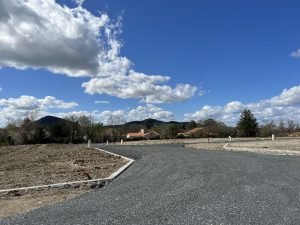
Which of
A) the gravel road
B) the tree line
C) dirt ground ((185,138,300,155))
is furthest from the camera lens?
the tree line

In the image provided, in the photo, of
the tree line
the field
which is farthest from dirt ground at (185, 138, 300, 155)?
the tree line

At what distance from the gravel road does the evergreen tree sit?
255ft

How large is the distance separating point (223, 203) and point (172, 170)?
22.4 feet

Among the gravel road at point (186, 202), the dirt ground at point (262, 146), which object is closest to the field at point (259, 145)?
the dirt ground at point (262, 146)

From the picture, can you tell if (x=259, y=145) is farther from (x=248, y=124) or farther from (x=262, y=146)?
(x=248, y=124)

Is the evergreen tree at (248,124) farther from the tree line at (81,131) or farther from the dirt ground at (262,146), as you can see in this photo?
the dirt ground at (262,146)

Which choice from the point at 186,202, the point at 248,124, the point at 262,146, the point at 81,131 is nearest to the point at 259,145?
the point at 262,146

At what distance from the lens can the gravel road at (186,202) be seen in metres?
7.43

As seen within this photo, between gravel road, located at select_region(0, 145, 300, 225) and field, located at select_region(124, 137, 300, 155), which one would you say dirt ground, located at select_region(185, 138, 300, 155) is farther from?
gravel road, located at select_region(0, 145, 300, 225)

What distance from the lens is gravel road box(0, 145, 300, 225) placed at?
7.43m

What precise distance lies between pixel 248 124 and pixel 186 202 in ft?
274

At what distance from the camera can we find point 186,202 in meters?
8.93

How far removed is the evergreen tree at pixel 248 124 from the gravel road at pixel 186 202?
77.6 m

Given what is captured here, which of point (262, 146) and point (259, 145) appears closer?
point (262, 146)
